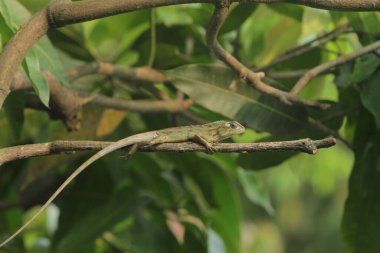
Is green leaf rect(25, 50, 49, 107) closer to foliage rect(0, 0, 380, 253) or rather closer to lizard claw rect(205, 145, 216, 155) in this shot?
foliage rect(0, 0, 380, 253)

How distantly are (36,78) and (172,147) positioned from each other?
13.9 inches

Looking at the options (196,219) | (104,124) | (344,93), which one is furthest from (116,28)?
(344,93)

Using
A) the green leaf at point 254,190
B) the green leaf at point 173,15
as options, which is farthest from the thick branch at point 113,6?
the green leaf at point 254,190

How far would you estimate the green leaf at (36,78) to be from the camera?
4.49 ft

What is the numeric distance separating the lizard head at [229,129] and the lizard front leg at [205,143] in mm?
68

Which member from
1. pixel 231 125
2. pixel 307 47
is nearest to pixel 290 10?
pixel 307 47

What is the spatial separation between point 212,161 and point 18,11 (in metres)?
0.90

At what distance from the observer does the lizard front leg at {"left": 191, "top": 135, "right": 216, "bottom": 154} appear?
1220mm

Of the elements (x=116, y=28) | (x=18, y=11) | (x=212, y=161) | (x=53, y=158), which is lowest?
(x=212, y=161)

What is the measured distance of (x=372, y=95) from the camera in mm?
1625

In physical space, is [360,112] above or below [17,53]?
below

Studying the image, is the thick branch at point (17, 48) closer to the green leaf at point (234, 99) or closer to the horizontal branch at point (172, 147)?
the horizontal branch at point (172, 147)

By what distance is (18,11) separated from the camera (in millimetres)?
1533

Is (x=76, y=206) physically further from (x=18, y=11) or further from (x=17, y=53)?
(x=17, y=53)
